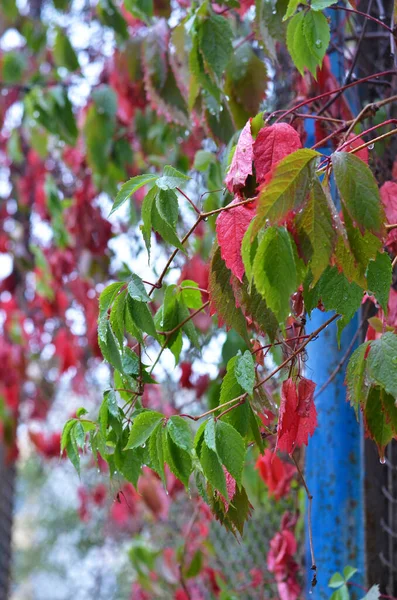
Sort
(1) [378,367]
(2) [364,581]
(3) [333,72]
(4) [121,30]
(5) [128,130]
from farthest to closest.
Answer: (5) [128,130] < (4) [121,30] < (3) [333,72] < (2) [364,581] < (1) [378,367]

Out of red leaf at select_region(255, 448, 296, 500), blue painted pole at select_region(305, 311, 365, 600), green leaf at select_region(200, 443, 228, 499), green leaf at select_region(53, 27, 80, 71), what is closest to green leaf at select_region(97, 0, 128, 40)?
green leaf at select_region(53, 27, 80, 71)

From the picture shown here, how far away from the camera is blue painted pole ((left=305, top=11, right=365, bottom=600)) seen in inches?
51.5

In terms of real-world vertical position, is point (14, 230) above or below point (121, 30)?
above

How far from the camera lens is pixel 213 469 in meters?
0.75

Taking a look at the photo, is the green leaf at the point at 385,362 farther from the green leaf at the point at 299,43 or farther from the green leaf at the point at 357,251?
the green leaf at the point at 299,43

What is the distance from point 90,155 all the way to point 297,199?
66.1 inches

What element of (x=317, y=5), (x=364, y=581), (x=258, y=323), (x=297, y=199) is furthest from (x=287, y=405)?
(x=364, y=581)

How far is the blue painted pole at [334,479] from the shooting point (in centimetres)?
131

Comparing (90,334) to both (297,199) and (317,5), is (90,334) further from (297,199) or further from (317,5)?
(297,199)

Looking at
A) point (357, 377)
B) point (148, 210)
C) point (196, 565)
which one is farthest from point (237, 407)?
point (196, 565)

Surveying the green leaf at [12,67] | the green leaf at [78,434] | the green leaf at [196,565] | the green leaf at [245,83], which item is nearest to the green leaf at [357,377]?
the green leaf at [78,434]

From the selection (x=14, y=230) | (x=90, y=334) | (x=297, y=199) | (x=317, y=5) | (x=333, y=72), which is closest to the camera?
(x=297, y=199)

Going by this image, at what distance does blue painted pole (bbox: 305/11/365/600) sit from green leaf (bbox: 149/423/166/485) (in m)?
0.55

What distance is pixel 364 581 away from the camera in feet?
4.30
